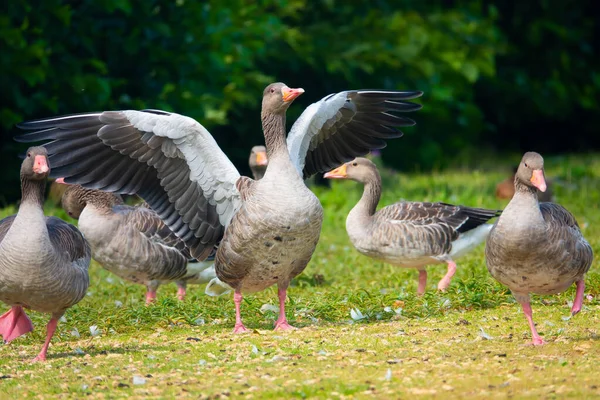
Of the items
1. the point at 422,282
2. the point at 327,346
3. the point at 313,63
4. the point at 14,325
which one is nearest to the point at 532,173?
the point at 327,346

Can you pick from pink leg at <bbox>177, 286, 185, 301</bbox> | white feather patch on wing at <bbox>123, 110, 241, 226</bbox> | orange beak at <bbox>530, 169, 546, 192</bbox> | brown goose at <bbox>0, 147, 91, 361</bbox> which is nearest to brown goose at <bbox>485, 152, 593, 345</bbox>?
orange beak at <bbox>530, 169, 546, 192</bbox>

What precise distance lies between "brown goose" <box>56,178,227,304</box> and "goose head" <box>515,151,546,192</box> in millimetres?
3674

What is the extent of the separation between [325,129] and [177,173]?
1592 millimetres

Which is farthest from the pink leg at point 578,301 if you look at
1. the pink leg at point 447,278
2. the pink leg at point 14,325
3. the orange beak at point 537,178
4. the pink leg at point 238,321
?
the pink leg at point 14,325

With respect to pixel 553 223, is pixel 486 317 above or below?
below

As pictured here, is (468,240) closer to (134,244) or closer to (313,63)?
(134,244)

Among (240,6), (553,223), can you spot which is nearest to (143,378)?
(553,223)

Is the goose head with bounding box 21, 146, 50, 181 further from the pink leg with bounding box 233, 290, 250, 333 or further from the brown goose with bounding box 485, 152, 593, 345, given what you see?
the brown goose with bounding box 485, 152, 593, 345

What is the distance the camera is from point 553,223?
6531 mm

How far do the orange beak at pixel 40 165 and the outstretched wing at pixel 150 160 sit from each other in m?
0.65

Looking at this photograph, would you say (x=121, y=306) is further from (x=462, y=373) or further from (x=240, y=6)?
(x=240, y=6)

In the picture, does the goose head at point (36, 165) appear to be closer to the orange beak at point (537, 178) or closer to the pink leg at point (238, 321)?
the pink leg at point (238, 321)

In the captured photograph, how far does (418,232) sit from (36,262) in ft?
A: 13.3

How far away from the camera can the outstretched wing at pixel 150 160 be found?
24.3 ft
